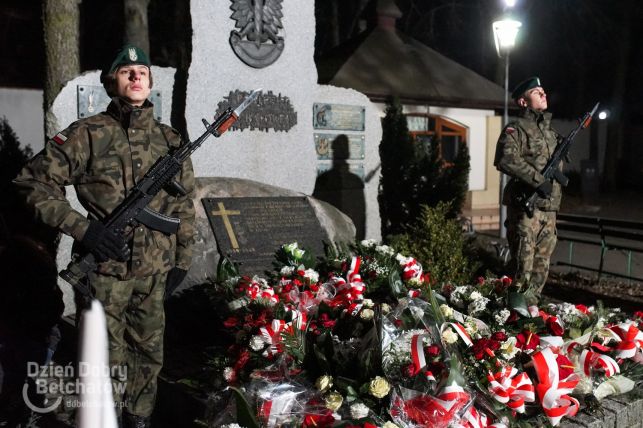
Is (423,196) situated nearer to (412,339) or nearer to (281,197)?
(281,197)

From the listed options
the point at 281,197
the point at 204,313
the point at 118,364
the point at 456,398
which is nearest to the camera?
the point at 456,398

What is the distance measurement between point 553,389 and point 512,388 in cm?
21

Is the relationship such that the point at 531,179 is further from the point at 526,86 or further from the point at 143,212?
the point at 143,212

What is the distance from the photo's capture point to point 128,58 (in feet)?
10.3

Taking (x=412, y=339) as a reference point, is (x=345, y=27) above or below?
above

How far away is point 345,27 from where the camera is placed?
23219 millimetres

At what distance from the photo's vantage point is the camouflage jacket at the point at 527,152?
17.0ft

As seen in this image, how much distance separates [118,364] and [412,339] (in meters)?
1.43

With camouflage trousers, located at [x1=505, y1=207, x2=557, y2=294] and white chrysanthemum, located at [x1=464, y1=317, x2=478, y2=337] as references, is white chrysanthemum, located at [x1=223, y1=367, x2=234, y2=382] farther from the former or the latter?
camouflage trousers, located at [x1=505, y1=207, x2=557, y2=294]

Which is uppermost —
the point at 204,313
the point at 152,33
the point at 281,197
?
the point at 152,33

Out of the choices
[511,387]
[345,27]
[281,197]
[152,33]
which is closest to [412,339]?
[511,387]

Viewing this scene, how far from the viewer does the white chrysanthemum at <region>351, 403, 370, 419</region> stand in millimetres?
2646

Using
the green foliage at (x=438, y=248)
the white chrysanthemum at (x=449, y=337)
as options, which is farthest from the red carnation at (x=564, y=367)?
the green foliage at (x=438, y=248)

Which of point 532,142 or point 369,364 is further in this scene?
point 532,142
